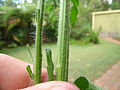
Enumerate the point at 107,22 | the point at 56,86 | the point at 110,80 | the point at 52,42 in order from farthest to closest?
the point at 107,22 < the point at 52,42 < the point at 110,80 < the point at 56,86

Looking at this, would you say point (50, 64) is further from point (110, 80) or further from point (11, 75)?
point (110, 80)

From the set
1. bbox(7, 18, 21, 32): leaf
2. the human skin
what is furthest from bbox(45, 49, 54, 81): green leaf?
bbox(7, 18, 21, 32): leaf

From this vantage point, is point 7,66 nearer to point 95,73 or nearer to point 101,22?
point 95,73

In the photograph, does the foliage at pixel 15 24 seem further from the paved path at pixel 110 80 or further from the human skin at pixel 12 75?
the human skin at pixel 12 75

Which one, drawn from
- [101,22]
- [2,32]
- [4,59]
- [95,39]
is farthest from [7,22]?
[101,22]

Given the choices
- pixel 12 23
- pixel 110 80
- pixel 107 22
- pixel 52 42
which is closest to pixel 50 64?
pixel 110 80

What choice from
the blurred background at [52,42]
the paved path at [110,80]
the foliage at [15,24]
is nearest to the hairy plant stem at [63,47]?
the blurred background at [52,42]

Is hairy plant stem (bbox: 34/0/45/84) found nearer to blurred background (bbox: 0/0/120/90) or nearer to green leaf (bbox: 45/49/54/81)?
green leaf (bbox: 45/49/54/81)
